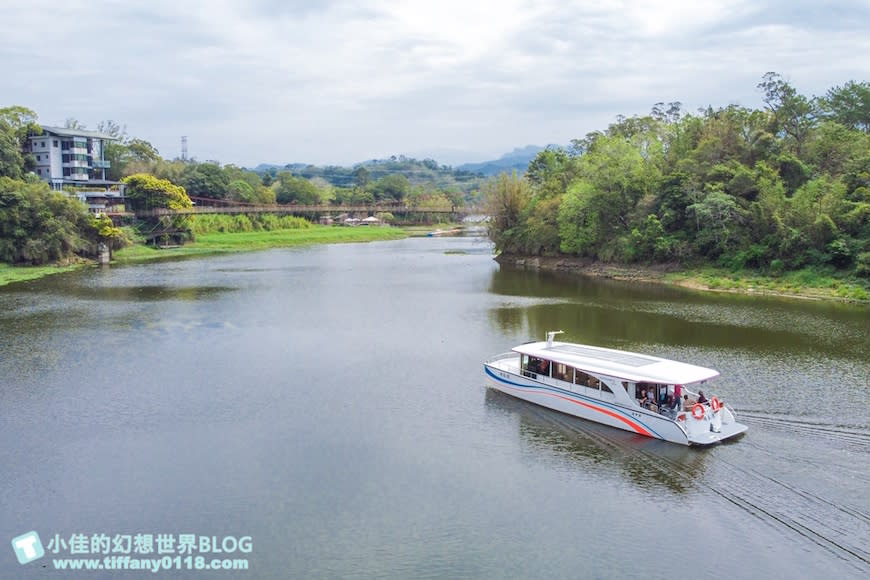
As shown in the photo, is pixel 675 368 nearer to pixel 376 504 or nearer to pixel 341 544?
pixel 376 504

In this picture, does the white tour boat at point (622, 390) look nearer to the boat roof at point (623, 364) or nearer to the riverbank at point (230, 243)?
the boat roof at point (623, 364)

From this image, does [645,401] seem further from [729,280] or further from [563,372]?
[729,280]

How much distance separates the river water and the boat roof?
6.90 ft

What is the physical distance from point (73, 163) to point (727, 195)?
80250mm

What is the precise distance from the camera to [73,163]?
89188mm

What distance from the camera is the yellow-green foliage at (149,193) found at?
92500 mm

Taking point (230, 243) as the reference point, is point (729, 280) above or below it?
below

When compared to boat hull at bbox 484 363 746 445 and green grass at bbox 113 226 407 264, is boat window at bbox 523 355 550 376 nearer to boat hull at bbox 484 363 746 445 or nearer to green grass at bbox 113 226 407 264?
boat hull at bbox 484 363 746 445

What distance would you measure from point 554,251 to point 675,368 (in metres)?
47.6

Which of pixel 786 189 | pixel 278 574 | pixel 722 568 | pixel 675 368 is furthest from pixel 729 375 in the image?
pixel 786 189

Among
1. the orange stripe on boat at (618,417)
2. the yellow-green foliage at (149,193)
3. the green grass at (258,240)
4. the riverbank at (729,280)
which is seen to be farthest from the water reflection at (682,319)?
the yellow-green foliage at (149,193)

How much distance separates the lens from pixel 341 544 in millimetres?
16344

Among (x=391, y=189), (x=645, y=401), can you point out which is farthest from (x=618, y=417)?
(x=391, y=189)

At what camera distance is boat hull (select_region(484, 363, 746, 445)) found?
71.2ft
